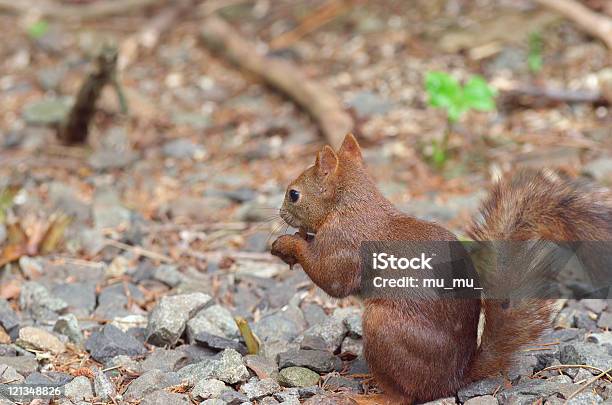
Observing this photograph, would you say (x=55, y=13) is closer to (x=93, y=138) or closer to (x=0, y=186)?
(x=93, y=138)

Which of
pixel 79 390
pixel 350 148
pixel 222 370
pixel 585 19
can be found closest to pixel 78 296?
pixel 79 390

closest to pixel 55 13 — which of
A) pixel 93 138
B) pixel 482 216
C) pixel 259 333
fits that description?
pixel 93 138

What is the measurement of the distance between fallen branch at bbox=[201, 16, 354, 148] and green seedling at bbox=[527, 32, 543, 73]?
60.9 inches

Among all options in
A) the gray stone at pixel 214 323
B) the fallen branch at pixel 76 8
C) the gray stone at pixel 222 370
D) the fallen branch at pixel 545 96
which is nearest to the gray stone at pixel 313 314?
the gray stone at pixel 214 323

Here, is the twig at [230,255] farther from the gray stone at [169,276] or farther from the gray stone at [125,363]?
the gray stone at [125,363]

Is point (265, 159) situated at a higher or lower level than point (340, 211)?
lower

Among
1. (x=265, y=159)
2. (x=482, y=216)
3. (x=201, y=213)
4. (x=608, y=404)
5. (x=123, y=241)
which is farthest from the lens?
(x=265, y=159)

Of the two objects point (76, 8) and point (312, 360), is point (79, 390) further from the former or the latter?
point (76, 8)

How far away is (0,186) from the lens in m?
5.29

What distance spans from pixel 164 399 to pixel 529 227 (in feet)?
4.34

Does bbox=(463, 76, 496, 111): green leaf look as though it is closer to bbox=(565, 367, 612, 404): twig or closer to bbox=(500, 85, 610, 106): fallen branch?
bbox=(500, 85, 610, 106): fallen branch

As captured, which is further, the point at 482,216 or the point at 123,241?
the point at 123,241

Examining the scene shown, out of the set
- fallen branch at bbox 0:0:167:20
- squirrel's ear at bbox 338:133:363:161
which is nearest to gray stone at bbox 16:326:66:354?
squirrel's ear at bbox 338:133:363:161

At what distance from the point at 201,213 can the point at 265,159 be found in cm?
102
